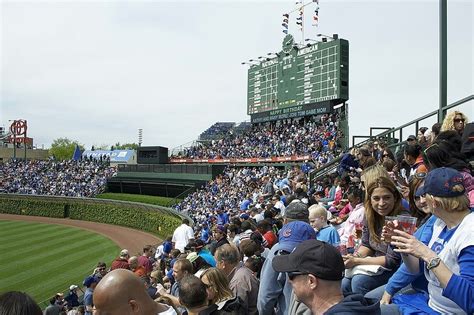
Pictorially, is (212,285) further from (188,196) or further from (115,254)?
(188,196)

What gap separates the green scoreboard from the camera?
30.5 metres

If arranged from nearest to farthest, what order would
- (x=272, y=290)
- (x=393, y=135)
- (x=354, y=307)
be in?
(x=354, y=307), (x=272, y=290), (x=393, y=135)

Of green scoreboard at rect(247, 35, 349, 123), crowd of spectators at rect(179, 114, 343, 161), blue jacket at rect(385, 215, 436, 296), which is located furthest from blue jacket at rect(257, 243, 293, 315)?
green scoreboard at rect(247, 35, 349, 123)

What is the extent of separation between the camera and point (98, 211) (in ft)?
134

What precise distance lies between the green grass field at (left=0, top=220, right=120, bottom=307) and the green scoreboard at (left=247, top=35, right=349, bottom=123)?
17.6 metres

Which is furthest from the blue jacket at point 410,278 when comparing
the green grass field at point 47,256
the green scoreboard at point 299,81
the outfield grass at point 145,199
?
the outfield grass at point 145,199

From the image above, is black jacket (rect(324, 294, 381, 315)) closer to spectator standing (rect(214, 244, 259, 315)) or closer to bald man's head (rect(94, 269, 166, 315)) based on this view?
bald man's head (rect(94, 269, 166, 315))

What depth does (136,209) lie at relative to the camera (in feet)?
123

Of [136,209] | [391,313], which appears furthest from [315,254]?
[136,209]

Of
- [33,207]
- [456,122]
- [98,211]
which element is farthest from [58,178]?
[456,122]

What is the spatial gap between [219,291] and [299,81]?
31.0 meters

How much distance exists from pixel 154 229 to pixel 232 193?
10.6 m

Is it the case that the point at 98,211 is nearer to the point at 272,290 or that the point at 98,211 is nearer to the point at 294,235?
the point at 272,290

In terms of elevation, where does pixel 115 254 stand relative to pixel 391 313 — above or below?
below
